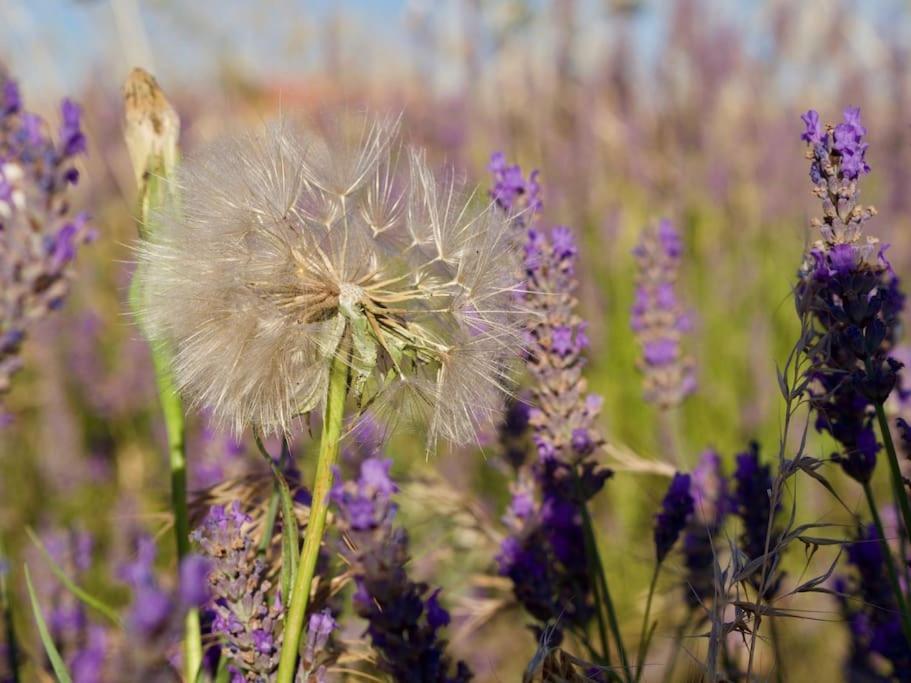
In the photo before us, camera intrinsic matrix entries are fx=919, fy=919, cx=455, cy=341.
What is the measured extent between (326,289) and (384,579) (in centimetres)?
42

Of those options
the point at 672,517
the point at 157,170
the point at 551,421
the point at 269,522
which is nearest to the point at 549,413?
the point at 551,421

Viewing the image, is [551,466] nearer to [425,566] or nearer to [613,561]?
[425,566]

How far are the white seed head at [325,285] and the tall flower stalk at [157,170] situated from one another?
6 cm

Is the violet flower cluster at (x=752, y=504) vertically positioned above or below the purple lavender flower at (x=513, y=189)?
below

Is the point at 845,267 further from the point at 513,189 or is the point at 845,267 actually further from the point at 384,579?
the point at 384,579

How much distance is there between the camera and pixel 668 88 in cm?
650

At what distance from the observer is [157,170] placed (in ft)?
4.81

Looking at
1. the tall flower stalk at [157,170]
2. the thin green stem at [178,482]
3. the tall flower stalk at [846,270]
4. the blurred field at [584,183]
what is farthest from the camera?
the blurred field at [584,183]

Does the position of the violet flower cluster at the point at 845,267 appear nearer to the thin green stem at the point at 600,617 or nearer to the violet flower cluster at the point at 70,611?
the thin green stem at the point at 600,617

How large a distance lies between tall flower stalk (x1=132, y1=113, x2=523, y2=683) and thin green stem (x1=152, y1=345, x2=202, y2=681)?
0.04m

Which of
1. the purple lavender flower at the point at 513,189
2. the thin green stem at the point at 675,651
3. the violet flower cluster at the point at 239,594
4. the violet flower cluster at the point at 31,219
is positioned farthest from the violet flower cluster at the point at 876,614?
the violet flower cluster at the point at 31,219

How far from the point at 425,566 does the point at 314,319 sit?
1794mm

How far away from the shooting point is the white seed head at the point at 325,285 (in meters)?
1.30

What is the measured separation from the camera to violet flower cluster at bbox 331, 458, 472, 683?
1322 millimetres
